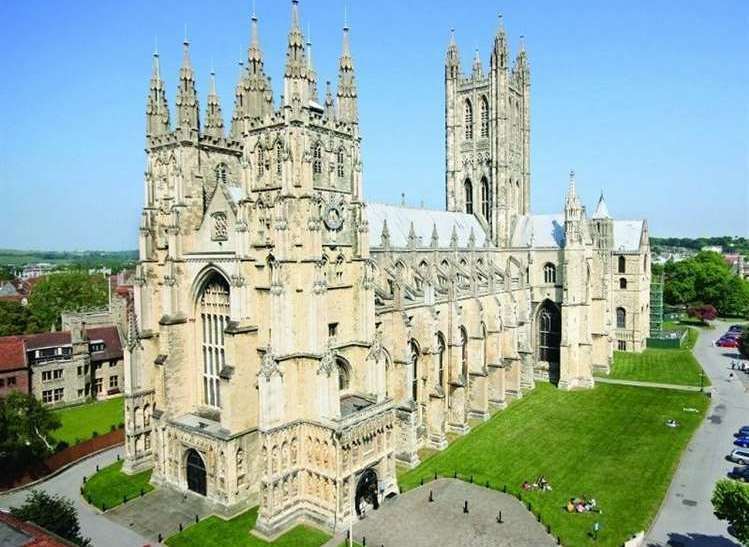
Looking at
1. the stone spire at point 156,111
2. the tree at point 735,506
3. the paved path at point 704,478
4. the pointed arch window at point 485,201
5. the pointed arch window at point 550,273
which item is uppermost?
the stone spire at point 156,111

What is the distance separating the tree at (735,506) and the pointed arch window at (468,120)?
47.7 meters

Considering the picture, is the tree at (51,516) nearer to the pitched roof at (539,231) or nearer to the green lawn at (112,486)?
the green lawn at (112,486)

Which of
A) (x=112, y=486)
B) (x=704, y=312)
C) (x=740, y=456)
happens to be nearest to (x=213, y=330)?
(x=112, y=486)

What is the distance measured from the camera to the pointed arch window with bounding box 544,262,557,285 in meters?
60.0

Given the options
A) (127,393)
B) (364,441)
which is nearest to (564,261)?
(364,441)

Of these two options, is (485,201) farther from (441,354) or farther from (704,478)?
(704,478)

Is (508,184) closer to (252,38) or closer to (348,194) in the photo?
(348,194)

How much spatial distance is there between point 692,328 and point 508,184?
5674 cm

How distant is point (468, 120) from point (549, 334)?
27710mm

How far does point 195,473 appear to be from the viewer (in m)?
33.8

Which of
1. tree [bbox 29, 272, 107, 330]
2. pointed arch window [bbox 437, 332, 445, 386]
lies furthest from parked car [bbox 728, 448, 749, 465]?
tree [bbox 29, 272, 107, 330]

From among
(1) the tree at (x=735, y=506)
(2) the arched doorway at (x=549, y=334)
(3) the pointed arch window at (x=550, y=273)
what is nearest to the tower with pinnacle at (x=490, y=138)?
(3) the pointed arch window at (x=550, y=273)

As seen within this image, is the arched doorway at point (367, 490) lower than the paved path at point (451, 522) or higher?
higher

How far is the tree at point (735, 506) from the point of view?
76.8ft
